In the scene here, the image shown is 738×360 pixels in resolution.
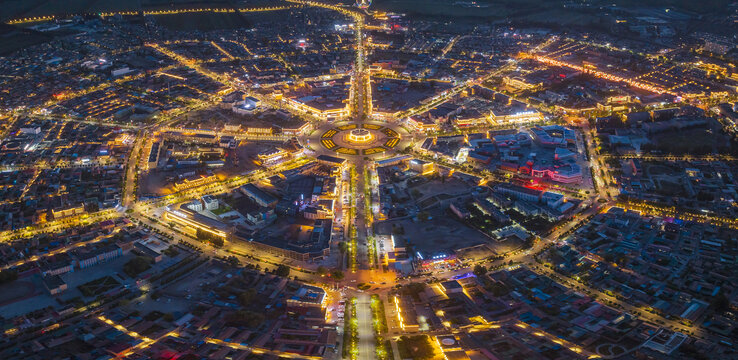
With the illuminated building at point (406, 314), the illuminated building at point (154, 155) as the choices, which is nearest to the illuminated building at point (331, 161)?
the illuminated building at point (154, 155)

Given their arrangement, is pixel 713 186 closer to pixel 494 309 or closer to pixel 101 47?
pixel 494 309

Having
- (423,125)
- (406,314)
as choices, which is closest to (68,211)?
(406,314)

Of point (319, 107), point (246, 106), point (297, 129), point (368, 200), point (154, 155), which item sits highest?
point (246, 106)

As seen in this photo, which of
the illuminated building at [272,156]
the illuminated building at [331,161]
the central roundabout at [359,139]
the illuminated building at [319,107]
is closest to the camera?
the illuminated building at [331,161]

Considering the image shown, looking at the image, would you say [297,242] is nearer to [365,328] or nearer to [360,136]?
[365,328]

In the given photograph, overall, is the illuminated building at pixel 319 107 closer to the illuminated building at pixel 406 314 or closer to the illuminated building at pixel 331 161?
the illuminated building at pixel 331 161
